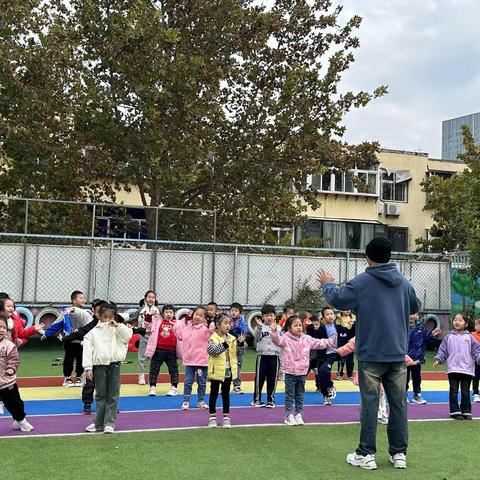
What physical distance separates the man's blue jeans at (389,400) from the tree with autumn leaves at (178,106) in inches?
471

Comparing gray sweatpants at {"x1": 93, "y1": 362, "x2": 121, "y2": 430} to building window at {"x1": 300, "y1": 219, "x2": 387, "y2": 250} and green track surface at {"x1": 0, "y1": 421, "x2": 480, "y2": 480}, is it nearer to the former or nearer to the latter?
green track surface at {"x1": 0, "y1": 421, "x2": 480, "y2": 480}

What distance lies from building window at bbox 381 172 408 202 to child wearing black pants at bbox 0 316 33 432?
29.2 metres

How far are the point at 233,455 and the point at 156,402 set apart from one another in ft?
11.5

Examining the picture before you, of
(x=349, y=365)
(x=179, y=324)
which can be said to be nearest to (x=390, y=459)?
(x=179, y=324)

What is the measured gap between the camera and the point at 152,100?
1764 centimetres

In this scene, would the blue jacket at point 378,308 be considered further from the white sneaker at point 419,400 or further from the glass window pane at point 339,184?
the glass window pane at point 339,184

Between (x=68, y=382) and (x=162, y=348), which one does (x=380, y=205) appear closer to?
(x=162, y=348)

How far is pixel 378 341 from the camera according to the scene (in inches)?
248

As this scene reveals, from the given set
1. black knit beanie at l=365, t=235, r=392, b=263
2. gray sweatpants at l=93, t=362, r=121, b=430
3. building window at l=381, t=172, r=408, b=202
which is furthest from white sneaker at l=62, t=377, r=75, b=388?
building window at l=381, t=172, r=408, b=202

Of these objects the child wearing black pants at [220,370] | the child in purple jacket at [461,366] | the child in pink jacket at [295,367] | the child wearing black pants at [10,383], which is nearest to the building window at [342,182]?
the child in purple jacket at [461,366]

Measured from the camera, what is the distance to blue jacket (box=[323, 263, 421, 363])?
6.30 metres

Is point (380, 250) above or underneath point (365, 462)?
above

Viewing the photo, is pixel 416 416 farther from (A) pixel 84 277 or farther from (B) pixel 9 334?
(A) pixel 84 277

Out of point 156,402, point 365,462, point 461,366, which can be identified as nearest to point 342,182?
point 461,366
